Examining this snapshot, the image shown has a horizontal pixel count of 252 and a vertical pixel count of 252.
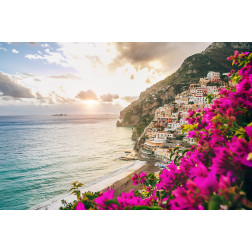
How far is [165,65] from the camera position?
2.76 m

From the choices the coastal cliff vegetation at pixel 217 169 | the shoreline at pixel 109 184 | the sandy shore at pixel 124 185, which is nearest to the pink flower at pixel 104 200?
the coastal cliff vegetation at pixel 217 169

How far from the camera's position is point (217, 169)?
1.41 feet

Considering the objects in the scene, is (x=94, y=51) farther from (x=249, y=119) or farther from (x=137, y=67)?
(x=249, y=119)

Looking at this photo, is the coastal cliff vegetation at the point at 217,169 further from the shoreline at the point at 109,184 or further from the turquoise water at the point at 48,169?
the turquoise water at the point at 48,169

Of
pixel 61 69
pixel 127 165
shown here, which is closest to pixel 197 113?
pixel 61 69

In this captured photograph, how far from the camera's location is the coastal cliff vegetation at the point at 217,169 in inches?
13.8

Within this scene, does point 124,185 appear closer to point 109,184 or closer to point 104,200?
point 109,184

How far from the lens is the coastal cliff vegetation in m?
0.35

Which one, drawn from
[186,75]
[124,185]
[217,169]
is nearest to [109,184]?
[124,185]

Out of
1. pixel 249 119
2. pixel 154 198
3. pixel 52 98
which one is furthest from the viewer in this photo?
pixel 52 98

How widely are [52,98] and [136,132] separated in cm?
1250

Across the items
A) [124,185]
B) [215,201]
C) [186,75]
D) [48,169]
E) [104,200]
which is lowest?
[124,185]

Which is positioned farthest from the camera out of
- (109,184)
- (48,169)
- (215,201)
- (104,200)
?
(48,169)

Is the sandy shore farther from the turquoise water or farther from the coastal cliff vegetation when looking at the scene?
the coastal cliff vegetation
